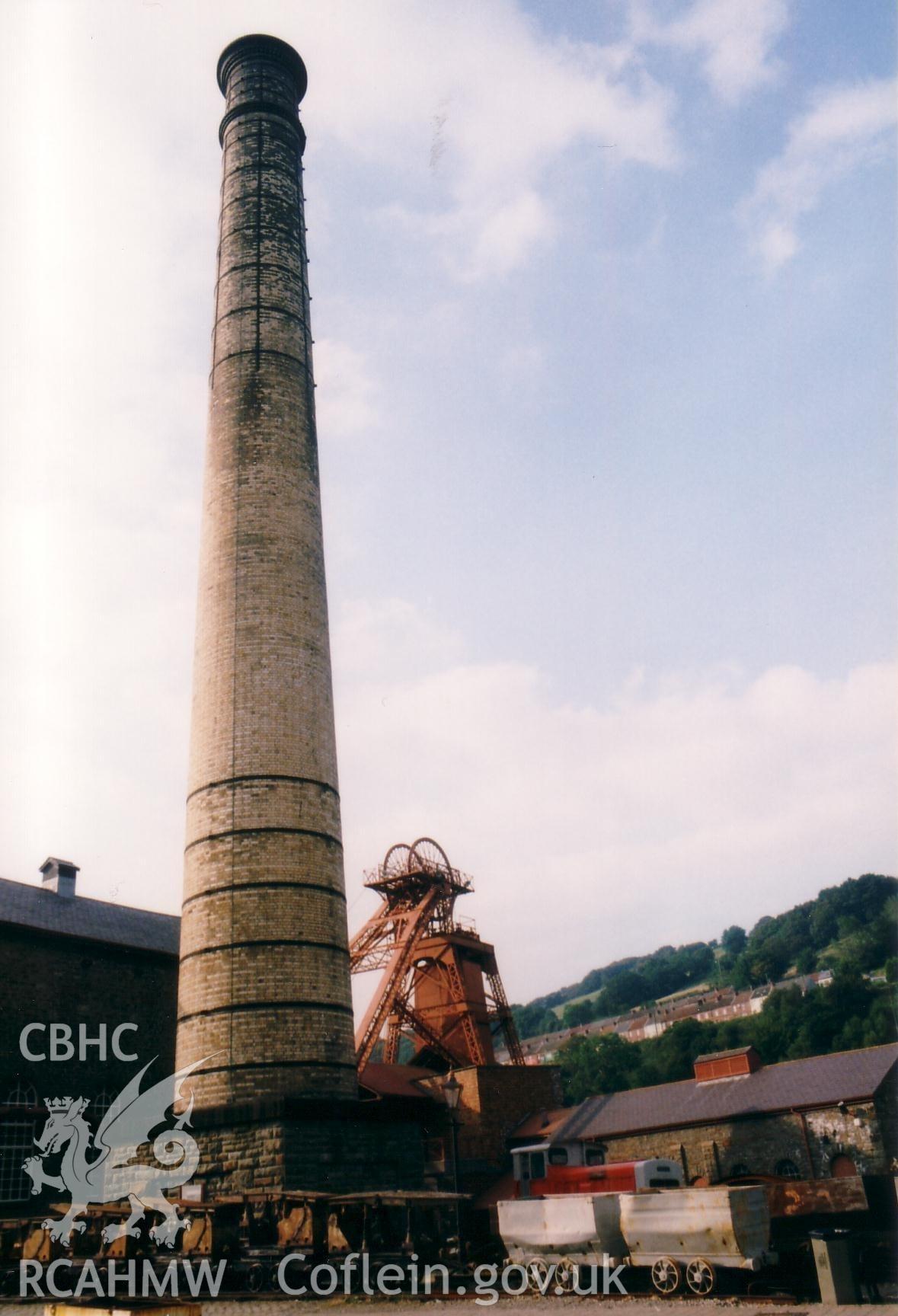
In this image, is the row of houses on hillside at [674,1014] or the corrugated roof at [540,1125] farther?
the row of houses on hillside at [674,1014]

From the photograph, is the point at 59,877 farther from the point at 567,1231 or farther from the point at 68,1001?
the point at 567,1231

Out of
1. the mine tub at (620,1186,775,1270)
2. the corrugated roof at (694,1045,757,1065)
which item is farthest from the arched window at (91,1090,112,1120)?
the corrugated roof at (694,1045,757,1065)

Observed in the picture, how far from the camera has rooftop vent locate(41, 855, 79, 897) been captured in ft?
76.1

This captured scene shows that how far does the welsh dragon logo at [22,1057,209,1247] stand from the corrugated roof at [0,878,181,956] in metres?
2.94

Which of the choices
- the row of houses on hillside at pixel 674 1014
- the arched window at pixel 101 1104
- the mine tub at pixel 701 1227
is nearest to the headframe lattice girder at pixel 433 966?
the arched window at pixel 101 1104

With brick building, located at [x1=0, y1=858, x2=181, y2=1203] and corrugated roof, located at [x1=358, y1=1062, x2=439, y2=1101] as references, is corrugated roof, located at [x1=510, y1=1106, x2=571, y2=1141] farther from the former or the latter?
brick building, located at [x1=0, y1=858, x2=181, y2=1203]

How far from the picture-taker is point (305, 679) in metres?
17.1

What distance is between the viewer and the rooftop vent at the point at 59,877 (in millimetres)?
23203

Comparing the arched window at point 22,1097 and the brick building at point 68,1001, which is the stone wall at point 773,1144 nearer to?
the brick building at point 68,1001

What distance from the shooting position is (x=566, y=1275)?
12.8 meters

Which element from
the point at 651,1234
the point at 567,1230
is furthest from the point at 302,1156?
the point at 651,1234

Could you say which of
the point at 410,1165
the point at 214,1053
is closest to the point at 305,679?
the point at 214,1053

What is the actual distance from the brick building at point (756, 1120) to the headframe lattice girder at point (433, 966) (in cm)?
406

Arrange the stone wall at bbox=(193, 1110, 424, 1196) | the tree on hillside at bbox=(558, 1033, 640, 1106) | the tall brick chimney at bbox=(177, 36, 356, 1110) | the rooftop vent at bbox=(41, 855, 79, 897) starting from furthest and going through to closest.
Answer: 1. the tree on hillside at bbox=(558, 1033, 640, 1106)
2. the rooftop vent at bbox=(41, 855, 79, 897)
3. the tall brick chimney at bbox=(177, 36, 356, 1110)
4. the stone wall at bbox=(193, 1110, 424, 1196)
